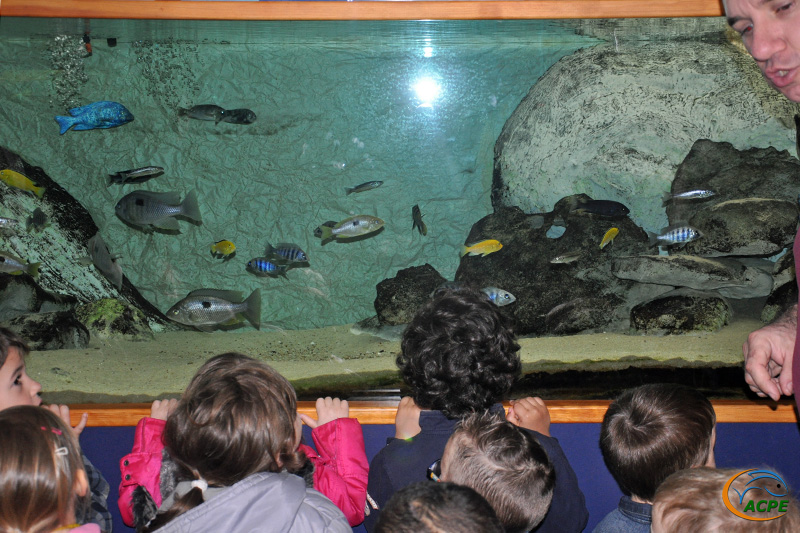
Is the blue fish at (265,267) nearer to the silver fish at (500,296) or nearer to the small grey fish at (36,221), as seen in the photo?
the silver fish at (500,296)

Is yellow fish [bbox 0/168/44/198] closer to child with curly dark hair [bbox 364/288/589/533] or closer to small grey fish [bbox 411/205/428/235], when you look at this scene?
small grey fish [bbox 411/205/428/235]

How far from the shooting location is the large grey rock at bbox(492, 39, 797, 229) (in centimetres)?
423

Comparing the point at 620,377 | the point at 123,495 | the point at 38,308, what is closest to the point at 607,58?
the point at 620,377

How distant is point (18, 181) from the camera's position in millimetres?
3979

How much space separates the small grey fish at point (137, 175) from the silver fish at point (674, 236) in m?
3.62

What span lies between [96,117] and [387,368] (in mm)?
2770

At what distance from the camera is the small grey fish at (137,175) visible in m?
3.85

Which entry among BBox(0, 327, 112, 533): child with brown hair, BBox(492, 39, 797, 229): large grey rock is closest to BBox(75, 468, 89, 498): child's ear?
BBox(0, 327, 112, 533): child with brown hair

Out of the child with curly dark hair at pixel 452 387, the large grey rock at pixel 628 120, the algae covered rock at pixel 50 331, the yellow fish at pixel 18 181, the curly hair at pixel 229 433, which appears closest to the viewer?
the curly hair at pixel 229 433

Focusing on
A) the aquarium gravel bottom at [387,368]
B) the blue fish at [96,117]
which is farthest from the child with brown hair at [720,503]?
the blue fish at [96,117]

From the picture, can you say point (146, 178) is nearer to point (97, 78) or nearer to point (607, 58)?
point (97, 78)

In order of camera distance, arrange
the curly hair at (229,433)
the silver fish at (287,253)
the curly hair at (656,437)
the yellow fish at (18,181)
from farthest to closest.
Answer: the yellow fish at (18,181)
the silver fish at (287,253)
the curly hair at (656,437)
the curly hair at (229,433)

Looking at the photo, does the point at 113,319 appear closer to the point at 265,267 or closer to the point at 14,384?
the point at 265,267

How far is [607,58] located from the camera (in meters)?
4.38
